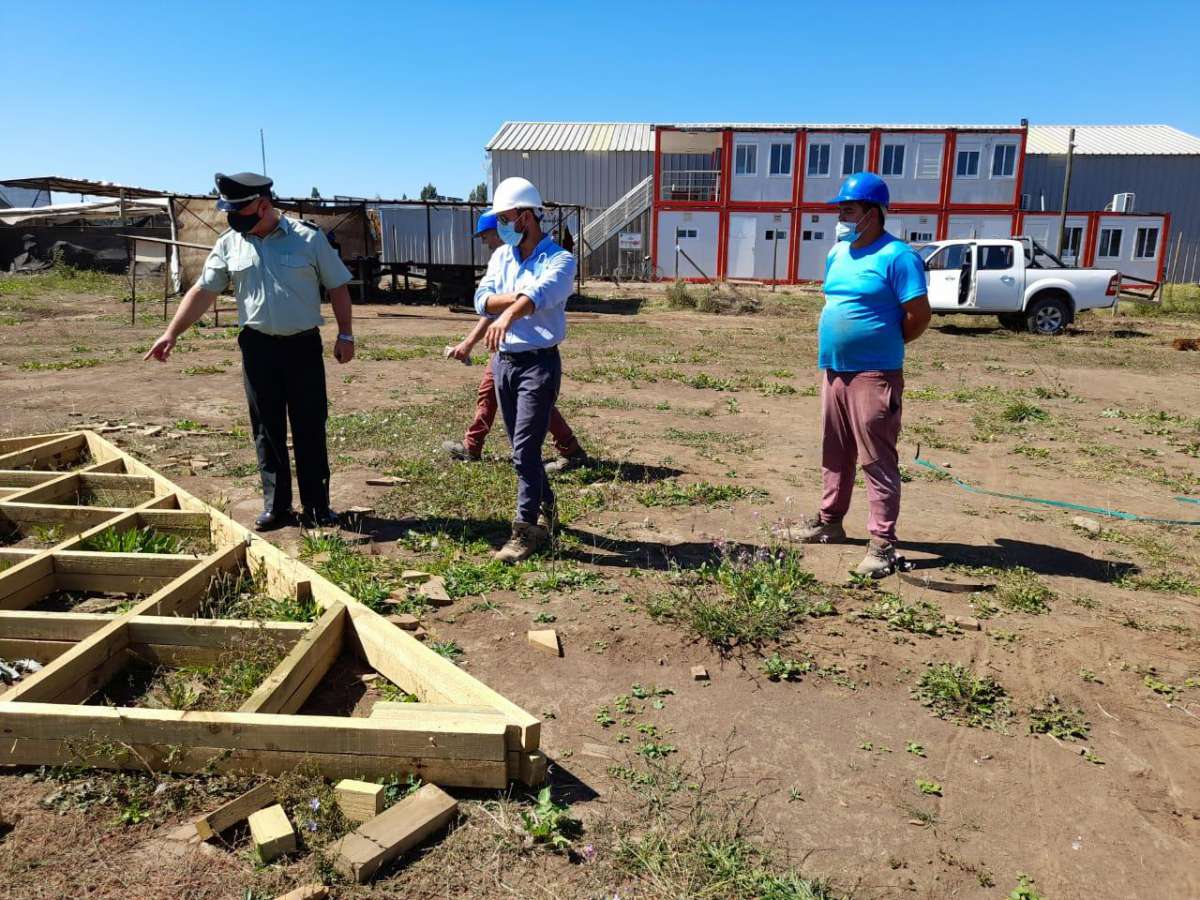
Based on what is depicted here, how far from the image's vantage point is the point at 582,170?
1558 inches

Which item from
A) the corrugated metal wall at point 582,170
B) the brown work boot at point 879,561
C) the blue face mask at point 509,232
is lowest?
the brown work boot at point 879,561

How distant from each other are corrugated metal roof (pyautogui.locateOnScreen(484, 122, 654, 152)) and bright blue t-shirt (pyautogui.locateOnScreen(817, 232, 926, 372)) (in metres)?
36.9

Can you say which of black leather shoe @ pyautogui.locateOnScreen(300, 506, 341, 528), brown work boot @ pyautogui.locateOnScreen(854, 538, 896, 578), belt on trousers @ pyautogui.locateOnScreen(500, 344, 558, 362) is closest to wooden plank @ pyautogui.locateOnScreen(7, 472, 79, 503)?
black leather shoe @ pyautogui.locateOnScreen(300, 506, 341, 528)

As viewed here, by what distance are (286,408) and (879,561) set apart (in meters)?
3.61

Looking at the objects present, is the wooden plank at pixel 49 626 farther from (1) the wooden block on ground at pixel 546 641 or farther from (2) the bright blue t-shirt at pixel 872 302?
(2) the bright blue t-shirt at pixel 872 302

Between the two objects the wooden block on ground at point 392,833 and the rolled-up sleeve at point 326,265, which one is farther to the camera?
the rolled-up sleeve at point 326,265

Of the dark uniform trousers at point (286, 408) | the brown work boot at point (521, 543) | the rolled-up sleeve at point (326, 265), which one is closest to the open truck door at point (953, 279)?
the brown work boot at point (521, 543)

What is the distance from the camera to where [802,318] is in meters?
21.5

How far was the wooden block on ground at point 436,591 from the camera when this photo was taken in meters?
4.16

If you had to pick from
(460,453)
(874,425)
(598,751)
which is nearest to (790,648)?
(598,751)

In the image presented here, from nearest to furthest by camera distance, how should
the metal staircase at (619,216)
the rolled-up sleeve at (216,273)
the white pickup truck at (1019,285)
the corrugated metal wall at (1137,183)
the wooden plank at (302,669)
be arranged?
the wooden plank at (302,669) → the rolled-up sleeve at (216,273) → the white pickup truck at (1019,285) → the metal staircase at (619,216) → the corrugated metal wall at (1137,183)

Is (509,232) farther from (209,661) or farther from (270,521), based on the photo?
(209,661)

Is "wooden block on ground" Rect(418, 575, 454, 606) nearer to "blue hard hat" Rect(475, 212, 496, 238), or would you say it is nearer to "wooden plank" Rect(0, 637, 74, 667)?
"wooden plank" Rect(0, 637, 74, 667)

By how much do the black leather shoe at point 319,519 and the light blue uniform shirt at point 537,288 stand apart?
1.69 metres
